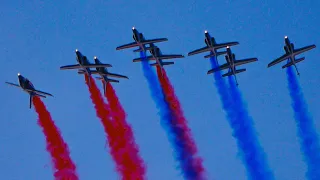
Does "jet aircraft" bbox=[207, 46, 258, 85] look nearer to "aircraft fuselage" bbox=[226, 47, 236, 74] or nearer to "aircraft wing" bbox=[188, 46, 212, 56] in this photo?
"aircraft fuselage" bbox=[226, 47, 236, 74]

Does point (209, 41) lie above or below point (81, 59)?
below

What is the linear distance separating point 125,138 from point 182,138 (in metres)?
6.62

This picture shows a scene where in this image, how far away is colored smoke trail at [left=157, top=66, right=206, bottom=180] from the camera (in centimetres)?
5144

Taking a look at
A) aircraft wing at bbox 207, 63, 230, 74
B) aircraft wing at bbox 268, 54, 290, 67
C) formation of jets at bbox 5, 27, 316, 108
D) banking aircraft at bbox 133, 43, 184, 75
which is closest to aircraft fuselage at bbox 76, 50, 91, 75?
formation of jets at bbox 5, 27, 316, 108

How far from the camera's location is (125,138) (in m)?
52.1

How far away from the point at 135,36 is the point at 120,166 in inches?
608

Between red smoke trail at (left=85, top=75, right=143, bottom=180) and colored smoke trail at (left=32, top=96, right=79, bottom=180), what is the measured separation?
4.84 m

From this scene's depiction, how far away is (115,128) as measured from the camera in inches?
2060

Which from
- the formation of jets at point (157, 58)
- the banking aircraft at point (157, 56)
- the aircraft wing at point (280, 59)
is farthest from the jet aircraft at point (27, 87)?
the aircraft wing at point (280, 59)

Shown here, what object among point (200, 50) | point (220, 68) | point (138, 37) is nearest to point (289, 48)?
point (220, 68)

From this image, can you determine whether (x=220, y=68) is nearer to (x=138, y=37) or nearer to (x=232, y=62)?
(x=232, y=62)

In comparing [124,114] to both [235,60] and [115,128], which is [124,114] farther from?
[235,60]

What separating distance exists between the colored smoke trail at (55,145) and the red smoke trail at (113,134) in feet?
15.9

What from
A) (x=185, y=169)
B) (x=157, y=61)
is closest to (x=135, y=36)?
(x=157, y=61)
